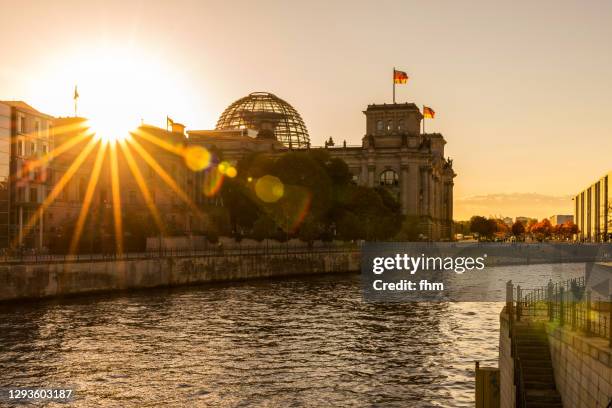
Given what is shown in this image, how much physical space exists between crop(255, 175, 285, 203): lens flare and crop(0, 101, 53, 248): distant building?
33841 mm

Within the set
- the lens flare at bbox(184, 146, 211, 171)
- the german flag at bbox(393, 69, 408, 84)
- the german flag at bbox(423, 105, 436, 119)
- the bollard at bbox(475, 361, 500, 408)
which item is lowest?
the bollard at bbox(475, 361, 500, 408)

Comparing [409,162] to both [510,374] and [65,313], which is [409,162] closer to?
[65,313]

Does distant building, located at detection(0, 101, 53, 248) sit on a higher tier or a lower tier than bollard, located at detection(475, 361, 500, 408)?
higher

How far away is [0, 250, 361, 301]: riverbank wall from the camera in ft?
205

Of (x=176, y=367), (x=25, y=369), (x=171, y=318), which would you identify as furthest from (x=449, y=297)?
(x=25, y=369)

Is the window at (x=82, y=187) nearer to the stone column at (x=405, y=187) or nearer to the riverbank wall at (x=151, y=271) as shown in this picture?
the riverbank wall at (x=151, y=271)

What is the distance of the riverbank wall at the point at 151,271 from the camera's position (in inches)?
2466

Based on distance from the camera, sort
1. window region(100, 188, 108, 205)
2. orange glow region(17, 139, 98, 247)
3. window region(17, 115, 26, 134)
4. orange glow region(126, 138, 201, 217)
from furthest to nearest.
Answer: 1. orange glow region(126, 138, 201, 217)
2. window region(100, 188, 108, 205)
3. orange glow region(17, 139, 98, 247)
4. window region(17, 115, 26, 134)

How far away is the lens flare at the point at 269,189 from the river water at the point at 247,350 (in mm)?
47115

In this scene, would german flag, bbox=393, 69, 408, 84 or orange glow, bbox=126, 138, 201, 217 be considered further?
german flag, bbox=393, 69, 408, 84

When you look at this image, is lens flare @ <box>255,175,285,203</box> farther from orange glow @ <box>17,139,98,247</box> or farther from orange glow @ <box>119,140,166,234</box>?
orange glow @ <box>17,139,98,247</box>

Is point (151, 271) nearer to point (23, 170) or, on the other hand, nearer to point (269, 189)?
point (23, 170)

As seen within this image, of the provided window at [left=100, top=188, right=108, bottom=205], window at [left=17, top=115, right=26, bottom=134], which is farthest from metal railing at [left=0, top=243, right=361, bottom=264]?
window at [left=100, top=188, right=108, bottom=205]

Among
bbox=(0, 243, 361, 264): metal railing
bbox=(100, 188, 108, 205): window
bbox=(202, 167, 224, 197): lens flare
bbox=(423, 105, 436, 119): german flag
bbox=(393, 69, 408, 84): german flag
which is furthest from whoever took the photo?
bbox=(423, 105, 436, 119): german flag
